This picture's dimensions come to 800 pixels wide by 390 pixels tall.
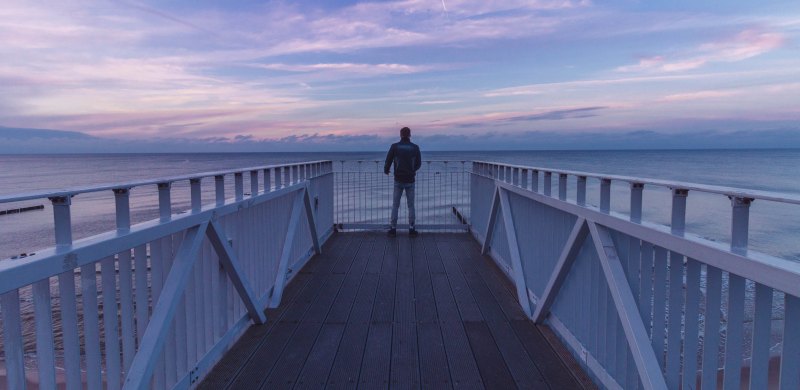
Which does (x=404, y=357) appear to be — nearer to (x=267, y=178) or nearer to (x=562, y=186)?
(x=562, y=186)

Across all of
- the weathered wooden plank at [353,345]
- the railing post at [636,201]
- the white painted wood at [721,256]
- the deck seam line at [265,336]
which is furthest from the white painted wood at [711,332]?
the deck seam line at [265,336]

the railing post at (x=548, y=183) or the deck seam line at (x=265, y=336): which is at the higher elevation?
the railing post at (x=548, y=183)

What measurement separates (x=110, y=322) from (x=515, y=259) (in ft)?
14.4

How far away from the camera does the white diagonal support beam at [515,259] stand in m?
5.61

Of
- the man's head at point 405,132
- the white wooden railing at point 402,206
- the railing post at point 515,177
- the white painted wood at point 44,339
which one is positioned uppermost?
the man's head at point 405,132

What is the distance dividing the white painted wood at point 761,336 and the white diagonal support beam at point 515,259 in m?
3.33

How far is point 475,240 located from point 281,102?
84.6 ft

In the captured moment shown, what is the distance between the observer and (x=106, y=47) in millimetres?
12891

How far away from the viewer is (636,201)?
3080mm

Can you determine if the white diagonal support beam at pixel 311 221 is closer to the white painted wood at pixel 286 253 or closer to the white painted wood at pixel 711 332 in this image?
the white painted wood at pixel 286 253

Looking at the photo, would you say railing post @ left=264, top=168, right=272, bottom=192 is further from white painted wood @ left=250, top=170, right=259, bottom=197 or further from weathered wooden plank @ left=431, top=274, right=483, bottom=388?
weathered wooden plank @ left=431, top=274, right=483, bottom=388

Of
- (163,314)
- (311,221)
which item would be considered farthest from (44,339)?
(311,221)

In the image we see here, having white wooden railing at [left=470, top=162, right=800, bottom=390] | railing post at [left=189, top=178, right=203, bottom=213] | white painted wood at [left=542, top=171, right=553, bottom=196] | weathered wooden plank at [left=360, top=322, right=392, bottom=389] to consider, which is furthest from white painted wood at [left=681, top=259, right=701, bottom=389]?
railing post at [left=189, top=178, right=203, bottom=213]

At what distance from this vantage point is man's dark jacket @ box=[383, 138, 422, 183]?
403 inches
